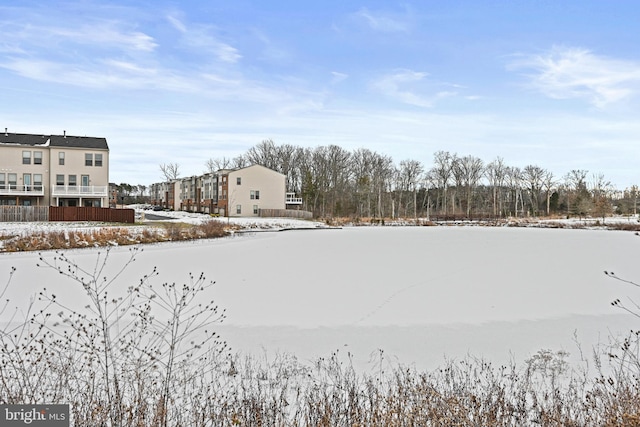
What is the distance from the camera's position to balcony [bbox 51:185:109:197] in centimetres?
4016

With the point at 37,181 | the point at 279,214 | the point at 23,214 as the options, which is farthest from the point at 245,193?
the point at 23,214

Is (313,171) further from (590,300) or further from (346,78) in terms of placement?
(590,300)

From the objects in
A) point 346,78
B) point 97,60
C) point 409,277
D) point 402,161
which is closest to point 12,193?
point 97,60

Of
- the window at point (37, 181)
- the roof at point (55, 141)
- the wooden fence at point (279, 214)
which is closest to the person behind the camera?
the window at point (37, 181)

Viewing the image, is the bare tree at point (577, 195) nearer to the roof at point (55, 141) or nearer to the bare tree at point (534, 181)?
the bare tree at point (534, 181)

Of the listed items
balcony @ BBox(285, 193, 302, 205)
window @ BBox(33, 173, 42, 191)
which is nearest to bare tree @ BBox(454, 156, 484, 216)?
balcony @ BBox(285, 193, 302, 205)

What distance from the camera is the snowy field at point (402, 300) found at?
22.0 feet

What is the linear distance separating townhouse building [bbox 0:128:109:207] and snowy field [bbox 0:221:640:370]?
88.6ft

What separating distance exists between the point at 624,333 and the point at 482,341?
236cm

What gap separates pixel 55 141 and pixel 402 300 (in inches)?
1656

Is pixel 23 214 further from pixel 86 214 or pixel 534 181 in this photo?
pixel 534 181

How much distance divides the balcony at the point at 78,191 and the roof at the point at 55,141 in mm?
3889

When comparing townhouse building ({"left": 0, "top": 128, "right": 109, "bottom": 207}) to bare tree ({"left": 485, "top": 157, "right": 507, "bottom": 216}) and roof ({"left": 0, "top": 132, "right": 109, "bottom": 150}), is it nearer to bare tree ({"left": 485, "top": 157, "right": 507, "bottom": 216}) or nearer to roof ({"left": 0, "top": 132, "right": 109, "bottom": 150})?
roof ({"left": 0, "top": 132, "right": 109, "bottom": 150})

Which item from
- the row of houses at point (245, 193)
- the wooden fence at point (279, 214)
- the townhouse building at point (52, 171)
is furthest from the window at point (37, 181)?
Result: the wooden fence at point (279, 214)
